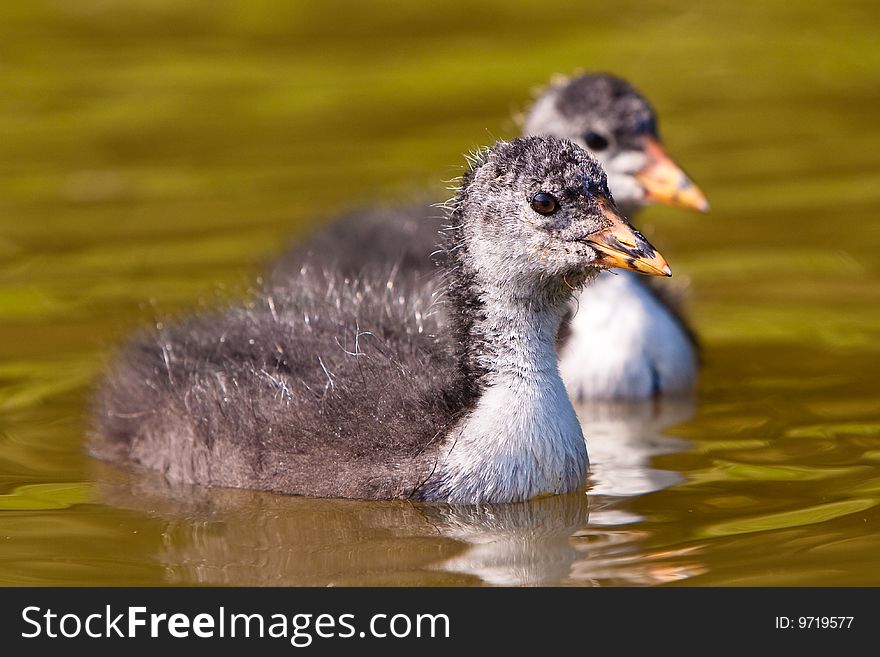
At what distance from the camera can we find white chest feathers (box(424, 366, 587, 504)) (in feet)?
24.6

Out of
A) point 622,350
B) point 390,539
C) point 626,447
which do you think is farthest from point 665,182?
point 390,539

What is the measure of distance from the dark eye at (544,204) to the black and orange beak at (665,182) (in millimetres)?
2476

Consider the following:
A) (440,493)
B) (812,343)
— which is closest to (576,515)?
(440,493)

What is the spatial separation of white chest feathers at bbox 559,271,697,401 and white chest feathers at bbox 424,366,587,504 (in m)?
1.86

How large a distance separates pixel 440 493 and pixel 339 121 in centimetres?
749

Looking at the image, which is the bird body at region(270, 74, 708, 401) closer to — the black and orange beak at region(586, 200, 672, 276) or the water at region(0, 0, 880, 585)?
the water at region(0, 0, 880, 585)

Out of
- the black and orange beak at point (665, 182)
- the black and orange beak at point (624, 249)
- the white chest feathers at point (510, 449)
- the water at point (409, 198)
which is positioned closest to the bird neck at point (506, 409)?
the white chest feathers at point (510, 449)

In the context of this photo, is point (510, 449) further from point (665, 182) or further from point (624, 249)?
point (665, 182)

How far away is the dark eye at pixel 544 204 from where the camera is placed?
24.9 ft

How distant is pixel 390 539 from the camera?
7.24 metres

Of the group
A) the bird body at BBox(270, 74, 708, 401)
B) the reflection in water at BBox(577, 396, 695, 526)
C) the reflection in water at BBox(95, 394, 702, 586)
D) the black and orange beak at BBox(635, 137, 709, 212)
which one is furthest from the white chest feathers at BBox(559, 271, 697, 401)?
the reflection in water at BBox(95, 394, 702, 586)

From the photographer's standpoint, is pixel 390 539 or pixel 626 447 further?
pixel 626 447

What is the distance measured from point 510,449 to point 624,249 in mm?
977

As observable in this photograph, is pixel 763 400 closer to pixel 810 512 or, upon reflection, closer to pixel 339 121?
pixel 810 512
